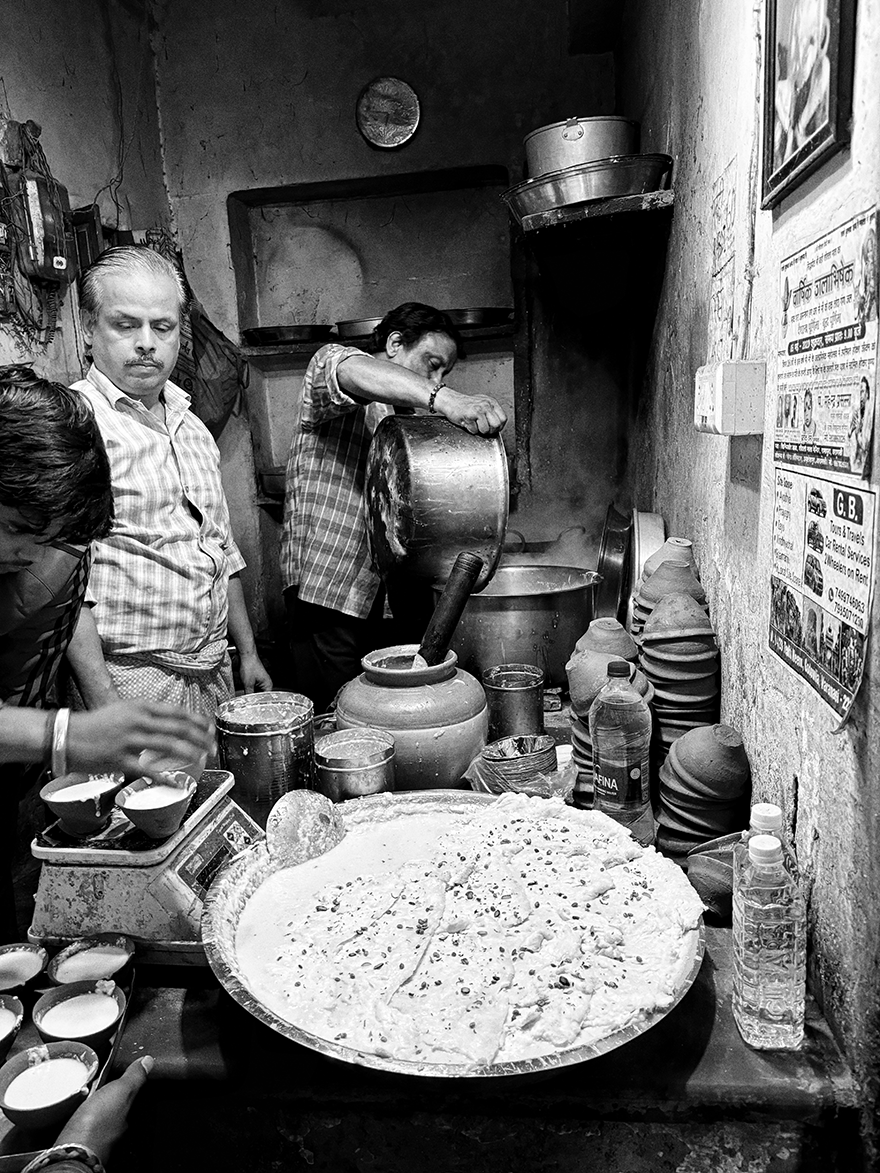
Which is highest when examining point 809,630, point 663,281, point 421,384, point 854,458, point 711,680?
point 663,281

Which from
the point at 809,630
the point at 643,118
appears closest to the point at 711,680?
the point at 809,630

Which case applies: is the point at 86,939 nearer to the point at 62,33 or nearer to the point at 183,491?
the point at 183,491

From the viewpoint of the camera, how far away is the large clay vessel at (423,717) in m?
1.90

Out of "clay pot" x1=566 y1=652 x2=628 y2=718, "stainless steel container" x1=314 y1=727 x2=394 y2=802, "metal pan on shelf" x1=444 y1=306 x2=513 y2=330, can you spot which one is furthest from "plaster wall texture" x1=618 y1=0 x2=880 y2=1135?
"metal pan on shelf" x1=444 y1=306 x2=513 y2=330

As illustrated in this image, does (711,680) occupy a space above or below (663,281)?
below

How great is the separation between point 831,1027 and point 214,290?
4.63 meters

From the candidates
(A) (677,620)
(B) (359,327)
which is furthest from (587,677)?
(B) (359,327)

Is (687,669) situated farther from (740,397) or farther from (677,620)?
(740,397)

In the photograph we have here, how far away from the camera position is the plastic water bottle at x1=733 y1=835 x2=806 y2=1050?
1.20 meters

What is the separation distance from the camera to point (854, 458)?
3.55 ft

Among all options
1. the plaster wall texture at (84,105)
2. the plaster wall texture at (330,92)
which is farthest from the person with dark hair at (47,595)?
the plaster wall texture at (330,92)

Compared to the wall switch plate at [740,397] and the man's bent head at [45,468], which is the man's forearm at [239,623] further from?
the wall switch plate at [740,397]

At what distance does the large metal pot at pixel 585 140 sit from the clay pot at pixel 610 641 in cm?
180

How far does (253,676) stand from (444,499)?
46.8 inches
